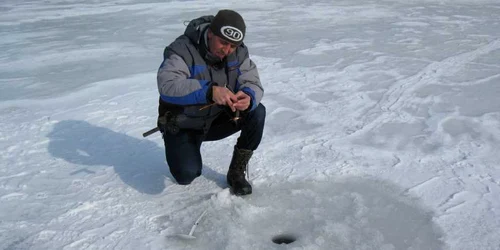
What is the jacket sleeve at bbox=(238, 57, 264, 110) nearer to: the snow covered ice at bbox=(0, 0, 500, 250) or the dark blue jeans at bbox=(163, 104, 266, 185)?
the dark blue jeans at bbox=(163, 104, 266, 185)

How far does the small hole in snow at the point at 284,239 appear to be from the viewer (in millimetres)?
2514

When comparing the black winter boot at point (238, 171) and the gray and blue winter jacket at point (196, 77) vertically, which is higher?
the gray and blue winter jacket at point (196, 77)

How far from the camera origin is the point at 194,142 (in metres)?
2.99

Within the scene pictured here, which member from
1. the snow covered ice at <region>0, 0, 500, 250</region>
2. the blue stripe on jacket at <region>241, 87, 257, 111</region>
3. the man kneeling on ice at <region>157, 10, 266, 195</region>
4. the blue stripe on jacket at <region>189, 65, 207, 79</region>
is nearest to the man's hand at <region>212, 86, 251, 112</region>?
the man kneeling on ice at <region>157, 10, 266, 195</region>

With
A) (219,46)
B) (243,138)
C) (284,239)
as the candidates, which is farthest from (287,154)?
(219,46)

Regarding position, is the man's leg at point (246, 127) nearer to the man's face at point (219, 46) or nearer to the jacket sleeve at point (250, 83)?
the jacket sleeve at point (250, 83)

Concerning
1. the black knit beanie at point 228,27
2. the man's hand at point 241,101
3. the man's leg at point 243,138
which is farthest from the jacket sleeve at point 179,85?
the man's leg at point 243,138

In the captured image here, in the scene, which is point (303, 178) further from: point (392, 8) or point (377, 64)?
point (392, 8)

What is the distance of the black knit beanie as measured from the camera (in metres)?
2.57

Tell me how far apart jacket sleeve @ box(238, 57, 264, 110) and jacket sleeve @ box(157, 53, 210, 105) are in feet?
1.00

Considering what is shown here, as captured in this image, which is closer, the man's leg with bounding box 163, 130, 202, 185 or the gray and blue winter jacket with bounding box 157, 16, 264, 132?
the gray and blue winter jacket with bounding box 157, 16, 264, 132

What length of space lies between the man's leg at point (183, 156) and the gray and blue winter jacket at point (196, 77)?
0.09 meters

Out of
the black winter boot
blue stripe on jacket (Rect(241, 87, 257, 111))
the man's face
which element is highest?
the man's face

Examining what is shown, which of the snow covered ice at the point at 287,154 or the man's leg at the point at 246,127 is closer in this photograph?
the snow covered ice at the point at 287,154
